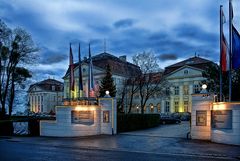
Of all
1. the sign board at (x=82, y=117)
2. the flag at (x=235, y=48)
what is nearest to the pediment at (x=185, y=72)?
the sign board at (x=82, y=117)

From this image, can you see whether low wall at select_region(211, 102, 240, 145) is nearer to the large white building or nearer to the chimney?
the large white building

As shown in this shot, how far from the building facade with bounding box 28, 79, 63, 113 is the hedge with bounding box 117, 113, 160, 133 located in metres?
85.5

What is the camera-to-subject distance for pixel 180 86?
8062 centimetres

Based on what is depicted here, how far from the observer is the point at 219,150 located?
1527cm

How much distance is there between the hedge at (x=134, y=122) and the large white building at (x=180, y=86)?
140ft

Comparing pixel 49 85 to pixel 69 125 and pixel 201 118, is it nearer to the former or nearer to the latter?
pixel 69 125

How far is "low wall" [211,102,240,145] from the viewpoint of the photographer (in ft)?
57.1

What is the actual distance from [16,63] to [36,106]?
81782mm

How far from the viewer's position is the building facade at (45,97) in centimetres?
11519

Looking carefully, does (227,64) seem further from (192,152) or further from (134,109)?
(134,109)

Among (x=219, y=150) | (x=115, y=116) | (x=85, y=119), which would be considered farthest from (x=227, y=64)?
(x=85, y=119)

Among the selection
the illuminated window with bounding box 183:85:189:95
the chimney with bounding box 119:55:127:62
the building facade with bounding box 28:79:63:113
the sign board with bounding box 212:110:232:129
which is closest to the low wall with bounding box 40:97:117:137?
the sign board with bounding box 212:110:232:129

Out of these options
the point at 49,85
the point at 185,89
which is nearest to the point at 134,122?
the point at 185,89

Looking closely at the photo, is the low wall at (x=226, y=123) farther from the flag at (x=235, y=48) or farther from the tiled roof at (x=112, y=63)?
the tiled roof at (x=112, y=63)
